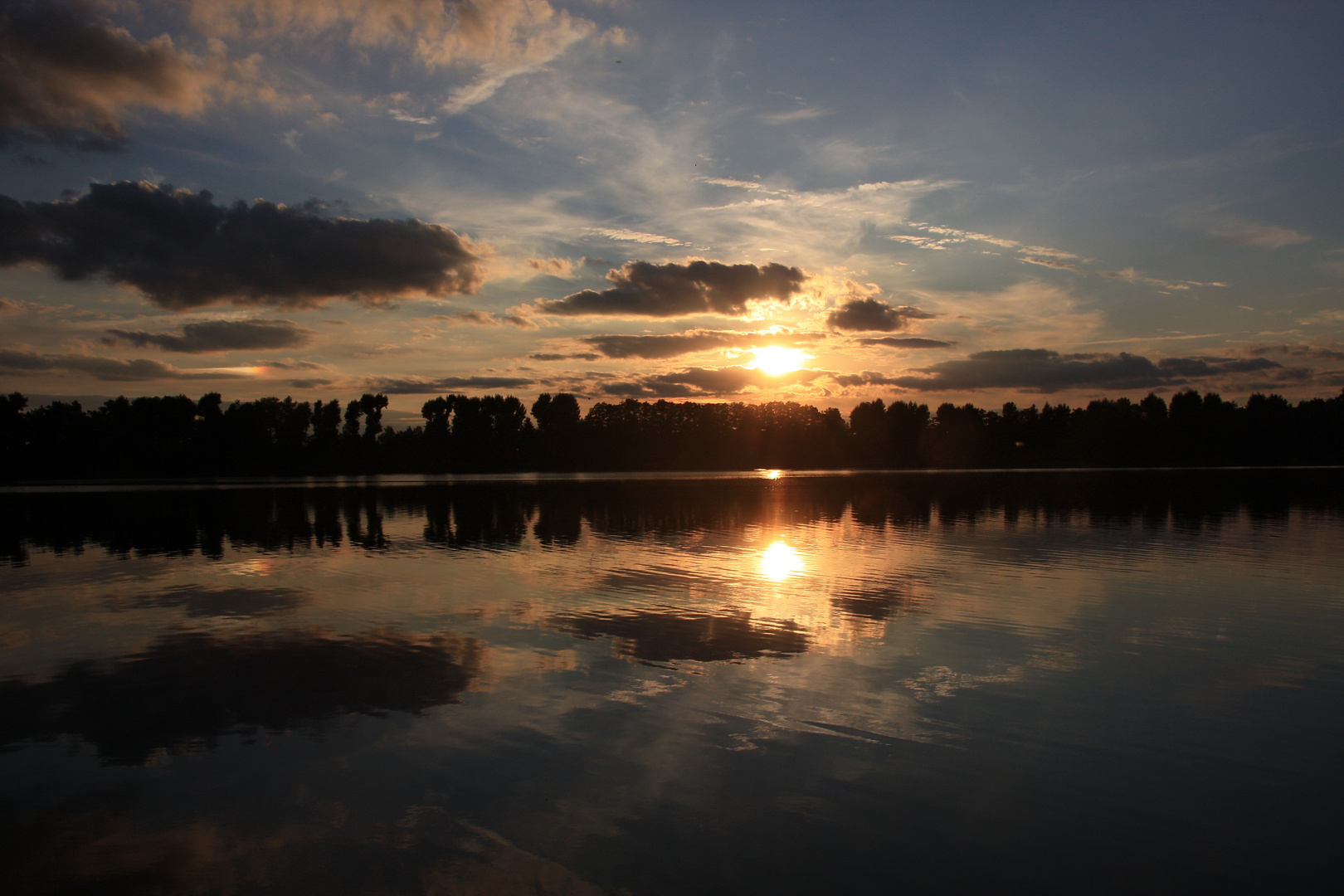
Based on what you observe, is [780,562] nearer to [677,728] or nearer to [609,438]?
[677,728]

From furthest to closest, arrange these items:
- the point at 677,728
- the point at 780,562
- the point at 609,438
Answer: the point at 609,438
the point at 780,562
the point at 677,728

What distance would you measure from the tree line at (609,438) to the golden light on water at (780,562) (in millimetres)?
146744

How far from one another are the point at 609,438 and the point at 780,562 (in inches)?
6325

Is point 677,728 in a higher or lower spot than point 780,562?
higher

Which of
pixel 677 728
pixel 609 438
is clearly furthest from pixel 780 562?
pixel 609 438

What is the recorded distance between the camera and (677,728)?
9.77 meters

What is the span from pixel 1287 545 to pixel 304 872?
1243 inches

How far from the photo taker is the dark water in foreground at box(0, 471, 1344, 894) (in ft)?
22.1

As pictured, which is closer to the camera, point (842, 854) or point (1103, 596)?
point (842, 854)

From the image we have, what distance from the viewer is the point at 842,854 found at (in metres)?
6.75

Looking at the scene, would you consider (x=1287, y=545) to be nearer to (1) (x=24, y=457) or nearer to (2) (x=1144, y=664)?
(2) (x=1144, y=664)

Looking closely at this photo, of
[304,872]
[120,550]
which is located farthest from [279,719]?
[120,550]

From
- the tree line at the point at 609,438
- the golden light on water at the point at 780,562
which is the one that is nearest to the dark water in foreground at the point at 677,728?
the golden light on water at the point at 780,562

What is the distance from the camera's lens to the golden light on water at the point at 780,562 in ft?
71.9
